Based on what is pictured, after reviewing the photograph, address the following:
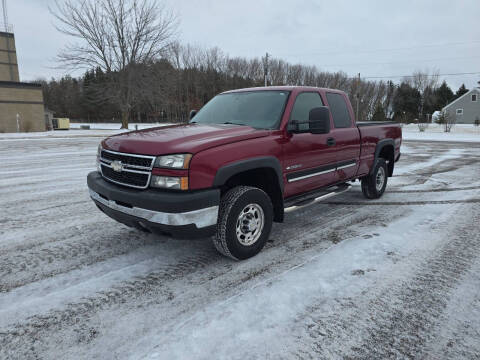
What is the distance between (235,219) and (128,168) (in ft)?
3.89

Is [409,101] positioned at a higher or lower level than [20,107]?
higher

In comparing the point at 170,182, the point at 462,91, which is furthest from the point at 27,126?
the point at 462,91

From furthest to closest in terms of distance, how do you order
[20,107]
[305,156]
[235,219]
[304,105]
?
1. [20,107]
2. [304,105]
3. [305,156]
4. [235,219]

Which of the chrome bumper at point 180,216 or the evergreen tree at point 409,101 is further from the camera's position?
the evergreen tree at point 409,101

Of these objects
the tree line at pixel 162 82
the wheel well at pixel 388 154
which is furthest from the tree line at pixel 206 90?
the wheel well at pixel 388 154

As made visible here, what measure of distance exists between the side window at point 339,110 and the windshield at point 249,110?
105 centimetres

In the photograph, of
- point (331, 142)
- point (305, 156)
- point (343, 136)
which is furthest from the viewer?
point (343, 136)

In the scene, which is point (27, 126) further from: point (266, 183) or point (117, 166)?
point (266, 183)

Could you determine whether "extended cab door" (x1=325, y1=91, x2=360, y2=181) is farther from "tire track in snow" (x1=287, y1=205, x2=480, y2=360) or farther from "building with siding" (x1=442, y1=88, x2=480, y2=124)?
"building with siding" (x1=442, y1=88, x2=480, y2=124)

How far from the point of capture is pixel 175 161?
9.71 ft

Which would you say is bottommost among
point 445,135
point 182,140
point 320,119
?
point 445,135

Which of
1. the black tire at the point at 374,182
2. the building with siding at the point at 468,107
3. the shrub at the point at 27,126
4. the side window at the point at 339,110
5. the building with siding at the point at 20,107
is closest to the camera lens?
the side window at the point at 339,110

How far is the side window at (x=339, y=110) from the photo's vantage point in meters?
4.90

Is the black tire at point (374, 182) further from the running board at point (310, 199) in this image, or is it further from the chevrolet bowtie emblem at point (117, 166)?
the chevrolet bowtie emblem at point (117, 166)
